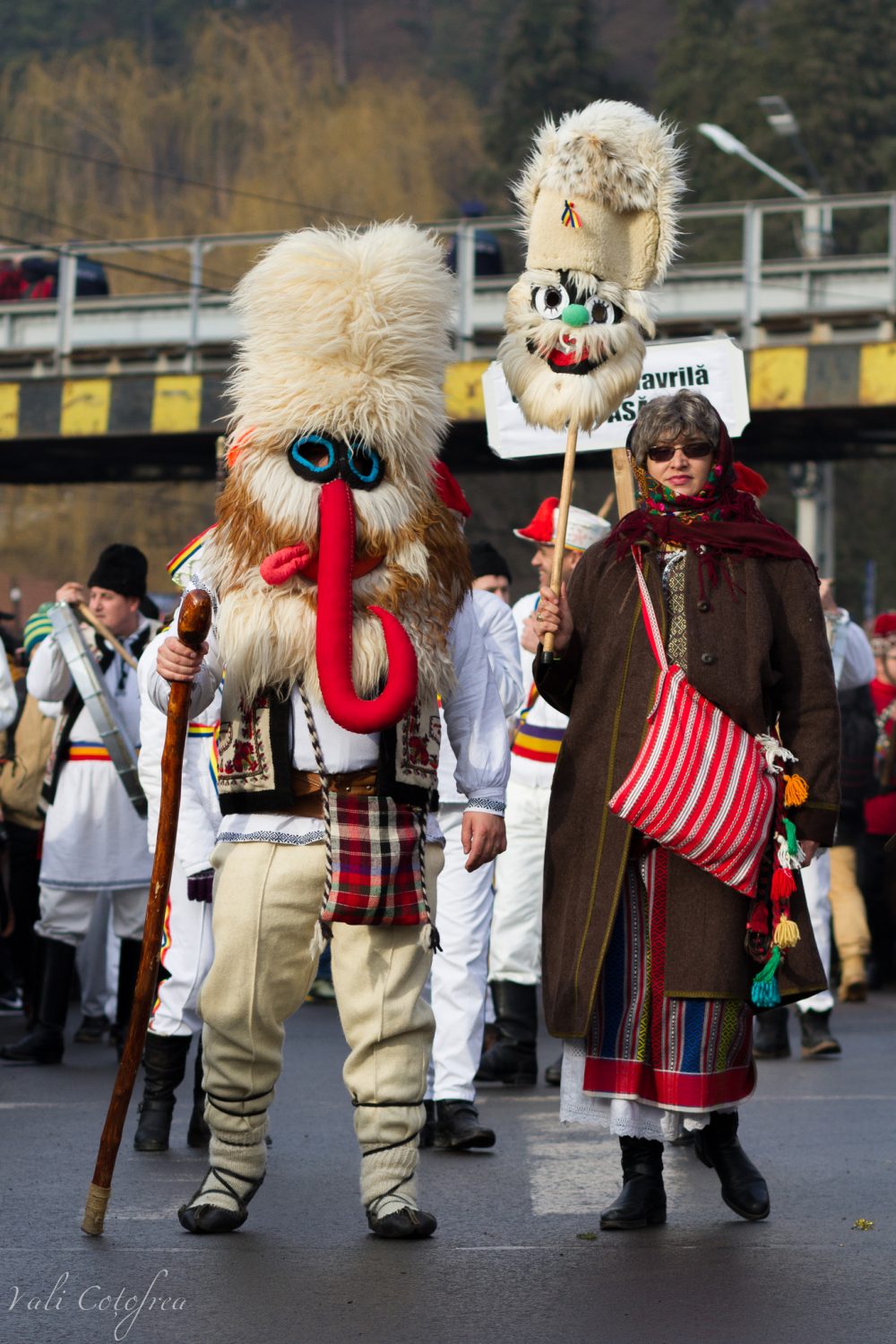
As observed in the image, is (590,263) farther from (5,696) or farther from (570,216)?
(5,696)

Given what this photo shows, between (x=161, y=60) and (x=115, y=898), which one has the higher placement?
(x=161, y=60)

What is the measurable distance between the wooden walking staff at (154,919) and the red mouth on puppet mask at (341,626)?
0.24 meters

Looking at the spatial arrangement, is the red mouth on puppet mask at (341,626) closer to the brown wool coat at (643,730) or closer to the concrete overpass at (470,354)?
the brown wool coat at (643,730)

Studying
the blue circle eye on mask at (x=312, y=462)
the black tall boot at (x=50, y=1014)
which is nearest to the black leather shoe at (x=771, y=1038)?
the black tall boot at (x=50, y=1014)

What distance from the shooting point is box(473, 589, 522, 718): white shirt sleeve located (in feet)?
25.4

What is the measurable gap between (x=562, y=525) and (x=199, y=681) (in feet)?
3.32

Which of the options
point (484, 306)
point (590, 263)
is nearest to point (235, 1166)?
point (590, 263)

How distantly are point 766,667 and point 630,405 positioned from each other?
2.85m

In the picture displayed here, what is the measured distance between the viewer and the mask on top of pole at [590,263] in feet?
19.2

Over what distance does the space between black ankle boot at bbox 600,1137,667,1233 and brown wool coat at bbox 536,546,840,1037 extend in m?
0.40

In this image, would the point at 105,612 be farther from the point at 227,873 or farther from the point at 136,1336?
the point at 136,1336

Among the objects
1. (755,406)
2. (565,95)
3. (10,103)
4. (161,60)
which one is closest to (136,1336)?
(755,406)

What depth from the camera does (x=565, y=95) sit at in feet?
246

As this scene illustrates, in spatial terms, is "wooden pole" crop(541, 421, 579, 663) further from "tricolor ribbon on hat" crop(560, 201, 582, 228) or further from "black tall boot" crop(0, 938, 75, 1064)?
"black tall boot" crop(0, 938, 75, 1064)
